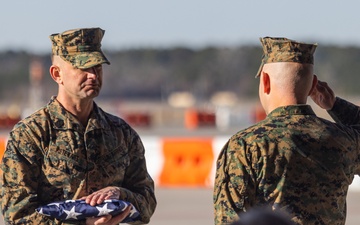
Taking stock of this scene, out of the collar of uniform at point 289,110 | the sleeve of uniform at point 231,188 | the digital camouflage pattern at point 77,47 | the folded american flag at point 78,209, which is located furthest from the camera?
the digital camouflage pattern at point 77,47

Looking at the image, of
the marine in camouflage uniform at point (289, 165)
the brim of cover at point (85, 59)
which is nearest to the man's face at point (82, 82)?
the brim of cover at point (85, 59)

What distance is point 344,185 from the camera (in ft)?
17.8

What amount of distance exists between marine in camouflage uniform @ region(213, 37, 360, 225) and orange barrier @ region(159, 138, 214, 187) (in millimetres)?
12688

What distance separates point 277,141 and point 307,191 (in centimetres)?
26

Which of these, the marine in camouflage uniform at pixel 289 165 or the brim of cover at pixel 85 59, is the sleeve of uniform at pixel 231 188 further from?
the brim of cover at pixel 85 59

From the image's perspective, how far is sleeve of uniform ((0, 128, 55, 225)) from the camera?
18.3ft

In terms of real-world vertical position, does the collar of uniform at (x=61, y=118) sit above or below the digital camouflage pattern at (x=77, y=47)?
below

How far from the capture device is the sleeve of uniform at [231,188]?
16.7ft

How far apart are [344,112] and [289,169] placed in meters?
0.62

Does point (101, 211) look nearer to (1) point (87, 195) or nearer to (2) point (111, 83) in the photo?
(1) point (87, 195)

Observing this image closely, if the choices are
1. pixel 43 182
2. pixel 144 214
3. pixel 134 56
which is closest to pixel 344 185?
pixel 144 214

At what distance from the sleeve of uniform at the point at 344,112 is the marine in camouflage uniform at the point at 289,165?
0.25m

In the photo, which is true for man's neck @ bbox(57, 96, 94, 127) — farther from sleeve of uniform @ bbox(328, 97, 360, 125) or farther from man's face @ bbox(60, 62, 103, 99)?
sleeve of uniform @ bbox(328, 97, 360, 125)

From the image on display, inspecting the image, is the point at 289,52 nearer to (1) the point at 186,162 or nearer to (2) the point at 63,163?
(2) the point at 63,163
